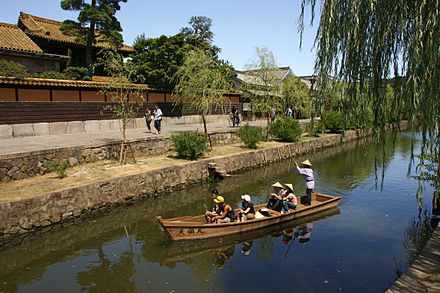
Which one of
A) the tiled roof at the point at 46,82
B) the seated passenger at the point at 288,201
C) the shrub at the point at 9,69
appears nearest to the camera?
the seated passenger at the point at 288,201

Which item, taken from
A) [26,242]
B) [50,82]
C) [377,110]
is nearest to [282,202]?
[377,110]

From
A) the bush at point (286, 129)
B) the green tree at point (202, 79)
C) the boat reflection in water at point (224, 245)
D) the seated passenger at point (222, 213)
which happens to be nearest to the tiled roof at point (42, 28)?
the green tree at point (202, 79)

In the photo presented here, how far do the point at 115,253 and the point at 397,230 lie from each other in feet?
27.8

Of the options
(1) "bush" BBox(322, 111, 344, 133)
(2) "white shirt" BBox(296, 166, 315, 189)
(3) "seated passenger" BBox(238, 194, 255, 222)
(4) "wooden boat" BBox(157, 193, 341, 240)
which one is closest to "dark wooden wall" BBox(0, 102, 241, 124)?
(4) "wooden boat" BBox(157, 193, 341, 240)

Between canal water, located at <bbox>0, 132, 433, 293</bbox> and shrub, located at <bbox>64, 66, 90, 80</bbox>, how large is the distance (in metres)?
12.4

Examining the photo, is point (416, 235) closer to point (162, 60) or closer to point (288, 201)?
point (288, 201)

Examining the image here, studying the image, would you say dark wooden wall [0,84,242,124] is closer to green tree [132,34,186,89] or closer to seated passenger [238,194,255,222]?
green tree [132,34,186,89]

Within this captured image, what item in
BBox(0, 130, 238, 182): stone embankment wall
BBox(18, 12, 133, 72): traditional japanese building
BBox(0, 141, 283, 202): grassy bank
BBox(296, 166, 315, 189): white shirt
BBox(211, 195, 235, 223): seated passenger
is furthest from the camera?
BBox(18, 12, 133, 72): traditional japanese building

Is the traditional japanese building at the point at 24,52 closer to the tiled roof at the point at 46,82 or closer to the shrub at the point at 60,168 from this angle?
the tiled roof at the point at 46,82

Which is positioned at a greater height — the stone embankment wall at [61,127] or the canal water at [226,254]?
the stone embankment wall at [61,127]

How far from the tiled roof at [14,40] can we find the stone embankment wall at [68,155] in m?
8.64

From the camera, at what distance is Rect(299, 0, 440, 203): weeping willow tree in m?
4.90

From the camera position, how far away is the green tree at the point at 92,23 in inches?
835

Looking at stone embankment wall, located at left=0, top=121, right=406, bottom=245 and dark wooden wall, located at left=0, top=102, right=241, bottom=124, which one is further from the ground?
dark wooden wall, located at left=0, top=102, right=241, bottom=124
